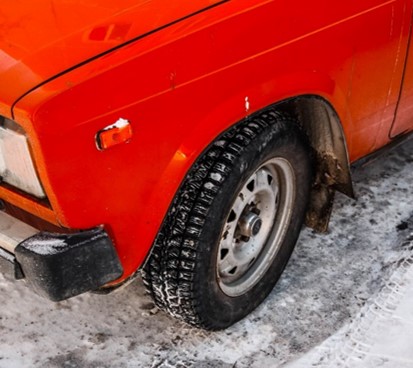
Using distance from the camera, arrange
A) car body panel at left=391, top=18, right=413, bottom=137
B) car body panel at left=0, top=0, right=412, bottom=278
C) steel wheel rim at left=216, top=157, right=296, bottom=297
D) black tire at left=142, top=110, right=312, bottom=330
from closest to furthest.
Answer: car body panel at left=0, top=0, right=412, bottom=278, black tire at left=142, top=110, right=312, bottom=330, steel wheel rim at left=216, top=157, right=296, bottom=297, car body panel at left=391, top=18, right=413, bottom=137

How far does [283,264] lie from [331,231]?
557mm

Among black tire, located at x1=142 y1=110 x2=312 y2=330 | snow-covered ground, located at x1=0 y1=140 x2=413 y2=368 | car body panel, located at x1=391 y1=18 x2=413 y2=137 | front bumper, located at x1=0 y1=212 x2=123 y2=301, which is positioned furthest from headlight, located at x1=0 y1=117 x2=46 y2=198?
car body panel, located at x1=391 y1=18 x2=413 y2=137

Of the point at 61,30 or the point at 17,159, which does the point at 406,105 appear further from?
the point at 17,159

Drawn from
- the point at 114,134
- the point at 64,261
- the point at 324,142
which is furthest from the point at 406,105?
the point at 64,261

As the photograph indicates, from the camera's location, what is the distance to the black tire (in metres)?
2.77

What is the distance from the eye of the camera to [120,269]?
2.58 meters

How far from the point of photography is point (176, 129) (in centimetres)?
256

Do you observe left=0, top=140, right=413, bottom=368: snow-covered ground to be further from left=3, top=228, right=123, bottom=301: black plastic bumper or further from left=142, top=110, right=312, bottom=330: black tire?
left=3, top=228, right=123, bottom=301: black plastic bumper

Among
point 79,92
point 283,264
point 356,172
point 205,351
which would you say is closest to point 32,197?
point 79,92

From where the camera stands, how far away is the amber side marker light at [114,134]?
93.5 inches

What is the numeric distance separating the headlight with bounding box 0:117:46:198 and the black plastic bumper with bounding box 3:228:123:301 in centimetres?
17

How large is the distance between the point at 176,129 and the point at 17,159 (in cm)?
54

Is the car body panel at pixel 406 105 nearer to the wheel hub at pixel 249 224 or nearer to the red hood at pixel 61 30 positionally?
the wheel hub at pixel 249 224

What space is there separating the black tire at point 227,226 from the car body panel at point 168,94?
0.43ft
